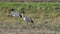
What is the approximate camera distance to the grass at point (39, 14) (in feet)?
41.9

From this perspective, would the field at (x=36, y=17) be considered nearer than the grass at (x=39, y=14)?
Yes

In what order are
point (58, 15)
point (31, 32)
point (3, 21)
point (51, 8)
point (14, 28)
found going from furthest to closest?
1. point (51, 8)
2. point (58, 15)
3. point (3, 21)
4. point (14, 28)
5. point (31, 32)

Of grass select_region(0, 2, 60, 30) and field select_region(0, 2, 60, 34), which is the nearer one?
field select_region(0, 2, 60, 34)

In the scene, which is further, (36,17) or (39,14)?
(39,14)

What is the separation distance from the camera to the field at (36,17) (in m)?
12.3

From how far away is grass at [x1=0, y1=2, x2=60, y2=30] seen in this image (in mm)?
12769

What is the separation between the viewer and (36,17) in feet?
48.2

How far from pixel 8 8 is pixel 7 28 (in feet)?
14.2

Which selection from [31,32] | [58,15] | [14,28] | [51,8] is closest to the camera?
[31,32]

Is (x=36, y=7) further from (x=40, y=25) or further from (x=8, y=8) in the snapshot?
(x=40, y=25)

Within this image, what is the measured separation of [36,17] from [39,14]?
0.60m

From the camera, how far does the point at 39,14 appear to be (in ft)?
50.1

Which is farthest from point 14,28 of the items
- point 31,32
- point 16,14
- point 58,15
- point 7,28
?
point 58,15

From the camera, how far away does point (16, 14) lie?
1441 centimetres
